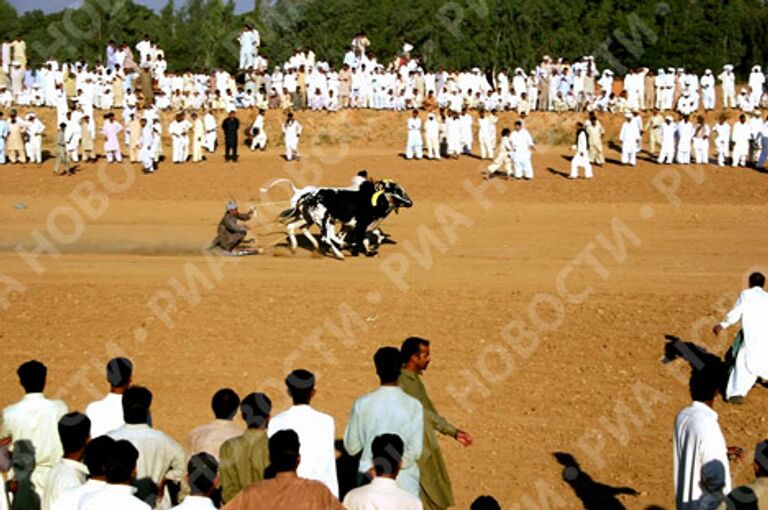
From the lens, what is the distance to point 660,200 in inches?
1135

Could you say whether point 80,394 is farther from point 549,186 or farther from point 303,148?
point 303,148

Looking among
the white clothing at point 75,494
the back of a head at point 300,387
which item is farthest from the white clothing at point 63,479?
the back of a head at point 300,387

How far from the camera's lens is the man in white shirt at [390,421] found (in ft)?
26.2

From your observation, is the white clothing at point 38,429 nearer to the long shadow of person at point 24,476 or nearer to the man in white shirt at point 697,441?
the long shadow of person at point 24,476

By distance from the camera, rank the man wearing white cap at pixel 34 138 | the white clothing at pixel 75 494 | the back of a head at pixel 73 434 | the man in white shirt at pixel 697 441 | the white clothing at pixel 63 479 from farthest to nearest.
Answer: the man wearing white cap at pixel 34 138 < the man in white shirt at pixel 697 441 < the back of a head at pixel 73 434 < the white clothing at pixel 63 479 < the white clothing at pixel 75 494

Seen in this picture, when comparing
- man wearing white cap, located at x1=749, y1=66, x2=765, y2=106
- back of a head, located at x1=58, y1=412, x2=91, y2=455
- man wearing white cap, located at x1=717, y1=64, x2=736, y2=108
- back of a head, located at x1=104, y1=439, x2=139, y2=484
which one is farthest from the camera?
man wearing white cap, located at x1=749, y1=66, x2=765, y2=106

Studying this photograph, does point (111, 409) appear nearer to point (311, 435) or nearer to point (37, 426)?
point (37, 426)

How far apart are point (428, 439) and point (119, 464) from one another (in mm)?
2420

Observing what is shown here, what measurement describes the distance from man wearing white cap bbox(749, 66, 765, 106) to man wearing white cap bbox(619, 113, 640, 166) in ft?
23.2

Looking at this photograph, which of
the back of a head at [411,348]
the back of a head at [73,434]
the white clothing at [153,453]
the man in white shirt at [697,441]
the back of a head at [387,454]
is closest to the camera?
the back of a head at [387,454]

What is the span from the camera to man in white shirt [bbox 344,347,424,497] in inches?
314

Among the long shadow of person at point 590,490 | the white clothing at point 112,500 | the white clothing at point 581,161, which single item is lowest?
the long shadow of person at point 590,490

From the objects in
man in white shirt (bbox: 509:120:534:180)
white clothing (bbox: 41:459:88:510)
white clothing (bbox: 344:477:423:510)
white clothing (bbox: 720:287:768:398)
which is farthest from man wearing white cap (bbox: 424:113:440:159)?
white clothing (bbox: 344:477:423:510)

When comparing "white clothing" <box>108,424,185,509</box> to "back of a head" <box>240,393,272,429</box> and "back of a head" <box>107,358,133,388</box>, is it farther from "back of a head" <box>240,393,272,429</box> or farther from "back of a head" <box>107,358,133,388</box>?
"back of a head" <box>107,358,133,388</box>
